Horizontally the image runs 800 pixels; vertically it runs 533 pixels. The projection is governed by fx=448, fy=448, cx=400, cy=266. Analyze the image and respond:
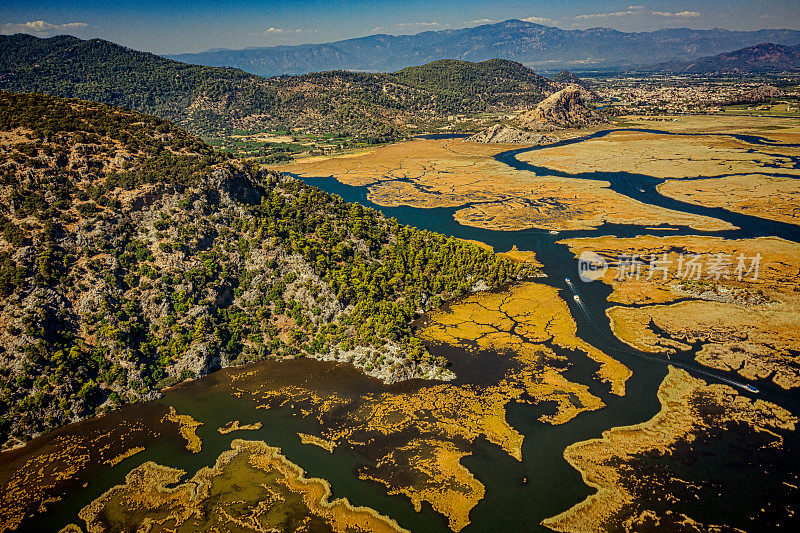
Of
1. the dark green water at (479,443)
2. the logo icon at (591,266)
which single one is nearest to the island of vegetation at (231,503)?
the dark green water at (479,443)

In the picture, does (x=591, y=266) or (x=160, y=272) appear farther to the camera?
(x=591, y=266)

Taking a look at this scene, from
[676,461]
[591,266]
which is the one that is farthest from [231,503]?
[591,266]

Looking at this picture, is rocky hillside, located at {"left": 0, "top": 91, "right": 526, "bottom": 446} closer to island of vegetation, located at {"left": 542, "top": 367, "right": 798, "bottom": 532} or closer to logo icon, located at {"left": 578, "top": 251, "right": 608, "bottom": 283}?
logo icon, located at {"left": 578, "top": 251, "right": 608, "bottom": 283}

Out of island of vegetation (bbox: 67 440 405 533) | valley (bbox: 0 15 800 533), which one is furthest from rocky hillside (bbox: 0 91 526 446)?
island of vegetation (bbox: 67 440 405 533)

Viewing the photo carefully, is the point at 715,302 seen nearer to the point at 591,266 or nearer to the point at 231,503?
the point at 591,266

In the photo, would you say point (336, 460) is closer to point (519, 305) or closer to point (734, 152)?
point (519, 305)

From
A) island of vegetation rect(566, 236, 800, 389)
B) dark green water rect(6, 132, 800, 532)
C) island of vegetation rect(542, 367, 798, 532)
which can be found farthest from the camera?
island of vegetation rect(566, 236, 800, 389)
